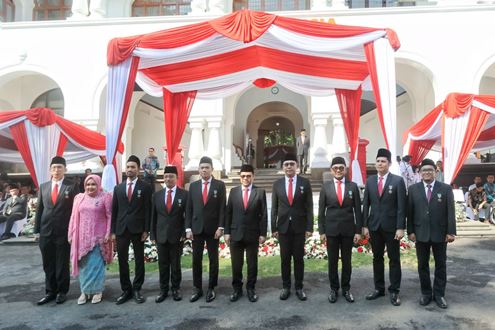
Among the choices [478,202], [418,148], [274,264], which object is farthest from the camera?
[418,148]

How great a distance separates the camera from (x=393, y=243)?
12.7ft

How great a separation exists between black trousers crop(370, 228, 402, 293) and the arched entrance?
46.9ft

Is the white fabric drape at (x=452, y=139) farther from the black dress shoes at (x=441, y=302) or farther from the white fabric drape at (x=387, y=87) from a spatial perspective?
the black dress shoes at (x=441, y=302)

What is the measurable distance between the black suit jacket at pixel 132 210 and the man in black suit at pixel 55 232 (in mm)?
577

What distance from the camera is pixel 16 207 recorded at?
28.1 ft

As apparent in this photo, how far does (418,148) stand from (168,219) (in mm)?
8520

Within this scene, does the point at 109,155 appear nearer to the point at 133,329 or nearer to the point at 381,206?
the point at 133,329

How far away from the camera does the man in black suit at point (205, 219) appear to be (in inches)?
157

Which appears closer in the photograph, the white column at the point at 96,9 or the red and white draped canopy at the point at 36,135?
the red and white draped canopy at the point at 36,135

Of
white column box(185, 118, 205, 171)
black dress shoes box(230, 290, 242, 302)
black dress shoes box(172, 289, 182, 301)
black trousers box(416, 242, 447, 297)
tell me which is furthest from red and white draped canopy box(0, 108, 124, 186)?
black trousers box(416, 242, 447, 297)

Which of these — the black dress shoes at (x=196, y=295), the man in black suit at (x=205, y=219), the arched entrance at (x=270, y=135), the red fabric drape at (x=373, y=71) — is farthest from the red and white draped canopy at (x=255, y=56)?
the arched entrance at (x=270, y=135)

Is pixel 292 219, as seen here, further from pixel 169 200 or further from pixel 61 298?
pixel 61 298

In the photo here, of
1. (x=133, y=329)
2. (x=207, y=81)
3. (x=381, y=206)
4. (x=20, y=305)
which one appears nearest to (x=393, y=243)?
(x=381, y=206)

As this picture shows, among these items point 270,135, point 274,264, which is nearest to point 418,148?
point 274,264
